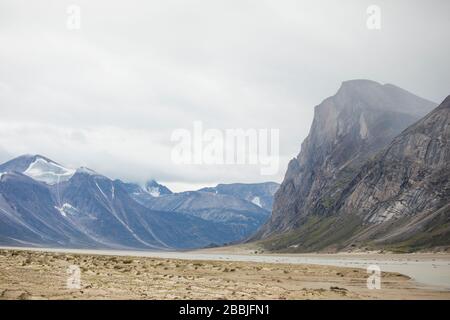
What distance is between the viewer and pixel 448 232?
18400 centimetres

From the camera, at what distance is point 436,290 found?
43531 mm
